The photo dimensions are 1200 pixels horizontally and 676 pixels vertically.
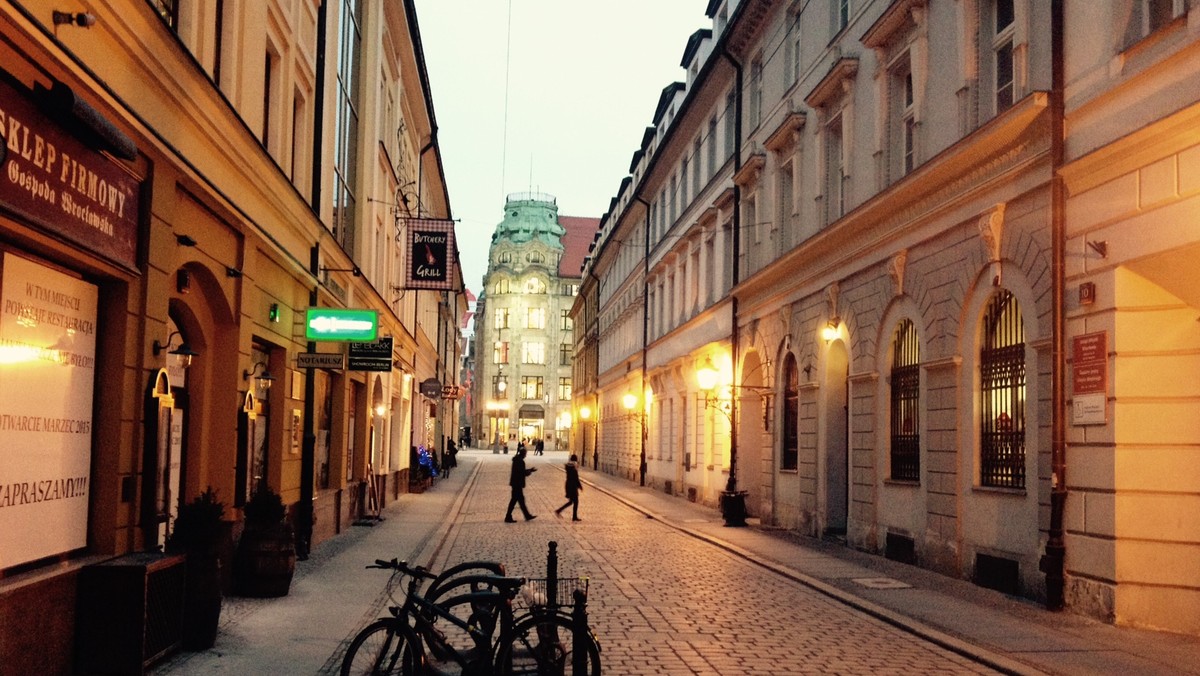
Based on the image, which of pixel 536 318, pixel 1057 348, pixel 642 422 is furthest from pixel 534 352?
pixel 1057 348

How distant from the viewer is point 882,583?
15.2 metres

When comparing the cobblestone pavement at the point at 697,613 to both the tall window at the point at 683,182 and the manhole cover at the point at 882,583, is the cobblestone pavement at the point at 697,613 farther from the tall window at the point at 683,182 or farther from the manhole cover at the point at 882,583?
the tall window at the point at 683,182

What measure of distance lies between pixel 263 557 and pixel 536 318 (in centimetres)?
9869

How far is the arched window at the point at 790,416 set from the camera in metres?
24.8

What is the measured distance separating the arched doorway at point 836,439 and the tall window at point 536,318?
294 feet

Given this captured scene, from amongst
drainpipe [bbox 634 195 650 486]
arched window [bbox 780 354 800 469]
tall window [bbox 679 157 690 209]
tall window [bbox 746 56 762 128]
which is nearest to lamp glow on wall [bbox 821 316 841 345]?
arched window [bbox 780 354 800 469]

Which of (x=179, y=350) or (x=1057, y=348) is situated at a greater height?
(x=1057, y=348)

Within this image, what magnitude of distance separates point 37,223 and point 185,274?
418 centimetres

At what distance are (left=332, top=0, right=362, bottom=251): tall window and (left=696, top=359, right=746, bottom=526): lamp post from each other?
9.40m

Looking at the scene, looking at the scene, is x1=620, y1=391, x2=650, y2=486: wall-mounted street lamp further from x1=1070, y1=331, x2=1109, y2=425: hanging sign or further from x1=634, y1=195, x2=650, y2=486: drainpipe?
x1=1070, y1=331, x2=1109, y2=425: hanging sign

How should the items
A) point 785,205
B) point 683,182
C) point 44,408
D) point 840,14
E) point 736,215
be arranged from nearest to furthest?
point 44,408 < point 840,14 < point 785,205 < point 736,215 < point 683,182

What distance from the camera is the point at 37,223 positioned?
7.55 m

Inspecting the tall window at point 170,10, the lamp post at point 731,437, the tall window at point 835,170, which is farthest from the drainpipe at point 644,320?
the tall window at point 170,10

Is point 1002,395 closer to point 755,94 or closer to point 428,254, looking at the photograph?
point 428,254
